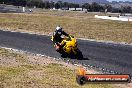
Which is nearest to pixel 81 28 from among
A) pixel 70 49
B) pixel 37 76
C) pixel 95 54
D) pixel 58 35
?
pixel 95 54

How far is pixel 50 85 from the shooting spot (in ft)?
39.3

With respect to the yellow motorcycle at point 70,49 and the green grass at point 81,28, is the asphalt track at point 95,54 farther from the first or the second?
the green grass at point 81,28

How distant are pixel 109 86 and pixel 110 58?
6.17 m

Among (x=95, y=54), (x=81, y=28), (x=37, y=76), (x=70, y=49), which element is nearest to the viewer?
(x=37, y=76)

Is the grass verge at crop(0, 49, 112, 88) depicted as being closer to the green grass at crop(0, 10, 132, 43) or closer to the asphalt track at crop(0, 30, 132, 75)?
Answer: the asphalt track at crop(0, 30, 132, 75)

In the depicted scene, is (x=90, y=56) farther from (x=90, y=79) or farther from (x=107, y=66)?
(x=90, y=79)

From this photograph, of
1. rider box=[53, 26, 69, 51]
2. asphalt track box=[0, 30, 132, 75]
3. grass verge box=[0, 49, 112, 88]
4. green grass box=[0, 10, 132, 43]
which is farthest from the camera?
green grass box=[0, 10, 132, 43]

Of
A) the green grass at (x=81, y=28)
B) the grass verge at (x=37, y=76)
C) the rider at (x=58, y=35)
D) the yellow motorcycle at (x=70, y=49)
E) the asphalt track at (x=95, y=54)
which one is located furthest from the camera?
the green grass at (x=81, y=28)

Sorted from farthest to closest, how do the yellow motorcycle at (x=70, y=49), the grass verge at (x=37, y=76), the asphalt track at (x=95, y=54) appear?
the yellow motorcycle at (x=70, y=49)
the asphalt track at (x=95, y=54)
the grass verge at (x=37, y=76)

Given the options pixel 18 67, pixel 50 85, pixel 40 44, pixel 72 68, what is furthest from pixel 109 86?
pixel 40 44

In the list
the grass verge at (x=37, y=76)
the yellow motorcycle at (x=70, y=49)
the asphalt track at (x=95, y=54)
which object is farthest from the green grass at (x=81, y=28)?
the grass verge at (x=37, y=76)

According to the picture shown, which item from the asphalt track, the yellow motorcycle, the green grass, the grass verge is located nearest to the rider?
the yellow motorcycle

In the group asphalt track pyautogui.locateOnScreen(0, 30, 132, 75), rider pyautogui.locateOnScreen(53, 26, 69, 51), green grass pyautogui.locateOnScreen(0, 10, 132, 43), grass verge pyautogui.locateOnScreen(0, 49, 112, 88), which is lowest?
green grass pyautogui.locateOnScreen(0, 10, 132, 43)

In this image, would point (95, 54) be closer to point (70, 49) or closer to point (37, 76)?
point (70, 49)
